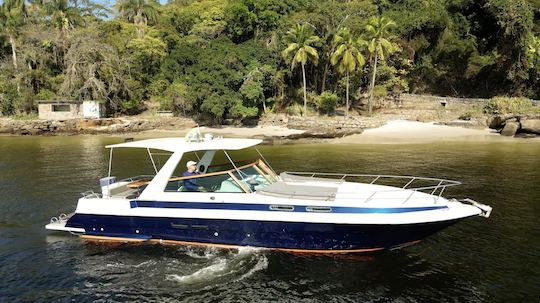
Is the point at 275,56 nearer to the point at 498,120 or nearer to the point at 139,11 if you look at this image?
the point at 498,120

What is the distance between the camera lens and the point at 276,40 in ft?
169

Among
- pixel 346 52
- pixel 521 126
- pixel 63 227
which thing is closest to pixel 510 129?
pixel 521 126

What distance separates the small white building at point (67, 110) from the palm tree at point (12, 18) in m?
9.33

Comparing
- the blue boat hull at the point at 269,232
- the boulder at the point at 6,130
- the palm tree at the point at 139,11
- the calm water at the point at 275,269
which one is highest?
the palm tree at the point at 139,11

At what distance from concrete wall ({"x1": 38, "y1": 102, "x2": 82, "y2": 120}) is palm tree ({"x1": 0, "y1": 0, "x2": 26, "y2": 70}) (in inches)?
360

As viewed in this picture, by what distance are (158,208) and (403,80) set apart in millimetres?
46012

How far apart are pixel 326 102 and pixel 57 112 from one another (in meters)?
34.8

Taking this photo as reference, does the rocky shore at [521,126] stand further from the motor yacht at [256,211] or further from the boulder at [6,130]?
the boulder at [6,130]

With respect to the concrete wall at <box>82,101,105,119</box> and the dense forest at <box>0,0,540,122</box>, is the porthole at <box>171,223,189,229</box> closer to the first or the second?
the dense forest at <box>0,0,540,122</box>

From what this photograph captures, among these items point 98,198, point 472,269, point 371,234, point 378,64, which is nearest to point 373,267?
point 371,234

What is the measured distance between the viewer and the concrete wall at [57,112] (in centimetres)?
5256

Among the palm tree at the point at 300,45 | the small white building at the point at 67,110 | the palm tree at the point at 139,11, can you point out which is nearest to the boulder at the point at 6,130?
the small white building at the point at 67,110

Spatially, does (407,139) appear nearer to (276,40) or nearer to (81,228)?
(276,40)

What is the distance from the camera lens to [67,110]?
5300cm
